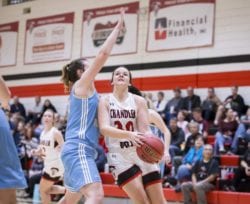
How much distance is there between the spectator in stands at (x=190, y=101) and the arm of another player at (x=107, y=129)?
8.82m

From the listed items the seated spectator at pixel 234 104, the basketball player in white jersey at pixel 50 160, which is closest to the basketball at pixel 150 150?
the basketball player in white jersey at pixel 50 160

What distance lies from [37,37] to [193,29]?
258 inches

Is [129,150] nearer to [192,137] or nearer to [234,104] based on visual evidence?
[192,137]

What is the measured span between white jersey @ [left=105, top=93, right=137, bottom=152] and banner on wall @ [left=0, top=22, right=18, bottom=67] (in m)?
14.6

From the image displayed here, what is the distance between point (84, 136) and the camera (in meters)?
4.30

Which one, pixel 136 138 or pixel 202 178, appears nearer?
pixel 136 138

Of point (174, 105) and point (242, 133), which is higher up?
point (174, 105)

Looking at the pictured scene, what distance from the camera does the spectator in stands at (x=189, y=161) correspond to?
31.8 ft

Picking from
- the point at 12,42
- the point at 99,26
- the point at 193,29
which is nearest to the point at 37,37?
the point at 12,42

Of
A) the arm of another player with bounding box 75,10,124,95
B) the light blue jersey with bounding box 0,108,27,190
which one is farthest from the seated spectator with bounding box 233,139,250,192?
the light blue jersey with bounding box 0,108,27,190

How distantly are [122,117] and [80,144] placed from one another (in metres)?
0.59

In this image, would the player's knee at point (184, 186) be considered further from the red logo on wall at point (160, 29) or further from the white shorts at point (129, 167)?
the red logo on wall at point (160, 29)

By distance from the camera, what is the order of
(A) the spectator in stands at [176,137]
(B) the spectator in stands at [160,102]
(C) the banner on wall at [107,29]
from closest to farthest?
1. (A) the spectator in stands at [176,137]
2. (B) the spectator in stands at [160,102]
3. (C) the banner on wall at [107,29]

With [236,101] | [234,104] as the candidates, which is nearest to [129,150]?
[234,104]
